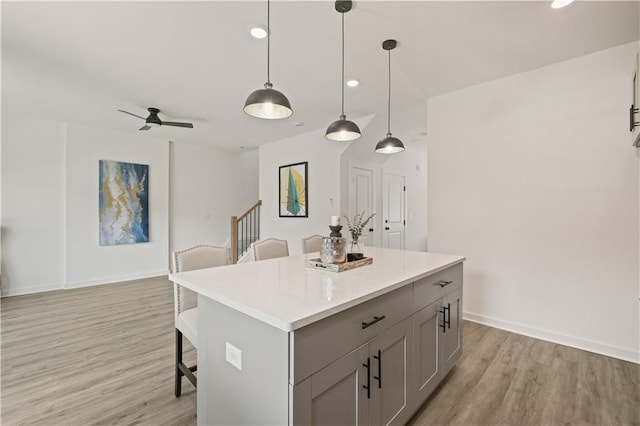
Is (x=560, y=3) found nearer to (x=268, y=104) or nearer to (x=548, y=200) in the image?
(x=548, y=200)

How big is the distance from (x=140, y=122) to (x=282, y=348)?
4.89 m

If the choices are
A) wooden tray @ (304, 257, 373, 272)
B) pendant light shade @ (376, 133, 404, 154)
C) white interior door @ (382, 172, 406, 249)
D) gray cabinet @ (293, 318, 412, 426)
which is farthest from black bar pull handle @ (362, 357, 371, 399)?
white interior door @ (382, 172, 406, 249)

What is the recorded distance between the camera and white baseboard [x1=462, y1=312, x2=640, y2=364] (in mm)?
2441

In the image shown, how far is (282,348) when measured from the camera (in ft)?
3.35

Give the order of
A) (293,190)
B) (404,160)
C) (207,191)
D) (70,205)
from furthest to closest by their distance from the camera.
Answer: (207,191) → (404,160) → (293,190) → (70,205)

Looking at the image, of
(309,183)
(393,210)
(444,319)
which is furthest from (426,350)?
(393,210)

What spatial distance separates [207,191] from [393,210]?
4.15 metres

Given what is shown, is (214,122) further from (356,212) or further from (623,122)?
(623,122)

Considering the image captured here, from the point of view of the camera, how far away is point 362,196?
5.18 metres

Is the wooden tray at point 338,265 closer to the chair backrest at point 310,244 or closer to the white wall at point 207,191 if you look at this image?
the chair backrest at point 310,244

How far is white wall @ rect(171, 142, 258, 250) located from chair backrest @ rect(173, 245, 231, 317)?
437 cm

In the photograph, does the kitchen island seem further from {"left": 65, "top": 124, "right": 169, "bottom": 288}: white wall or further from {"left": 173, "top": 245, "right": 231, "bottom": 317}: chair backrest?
{"left": 65, "top": 124, "right": 169, "bottom": 288}: white wall

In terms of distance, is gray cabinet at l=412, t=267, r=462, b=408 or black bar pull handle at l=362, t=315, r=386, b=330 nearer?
black bar pull handle at l=362, t=315, r=386, b=330

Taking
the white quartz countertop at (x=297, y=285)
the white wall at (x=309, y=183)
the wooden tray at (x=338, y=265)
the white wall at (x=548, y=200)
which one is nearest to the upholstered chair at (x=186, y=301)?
the white quartz countertop at (x=297, y=285)
